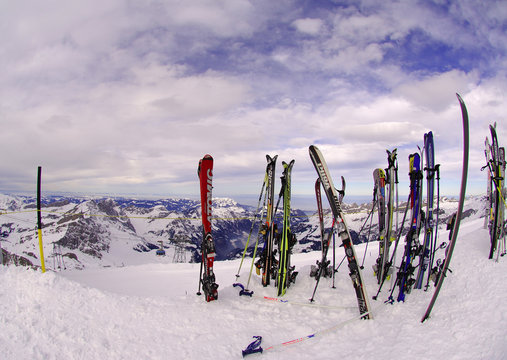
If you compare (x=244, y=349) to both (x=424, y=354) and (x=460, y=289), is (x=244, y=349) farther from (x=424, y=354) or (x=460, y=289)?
(x=460, y=289)

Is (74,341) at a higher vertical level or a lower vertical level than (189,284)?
higher

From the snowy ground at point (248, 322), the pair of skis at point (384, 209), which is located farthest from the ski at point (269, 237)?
the pair of skis at point (384, 209)

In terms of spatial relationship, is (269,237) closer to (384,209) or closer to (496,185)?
(384,209)

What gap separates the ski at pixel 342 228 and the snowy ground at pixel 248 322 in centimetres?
36

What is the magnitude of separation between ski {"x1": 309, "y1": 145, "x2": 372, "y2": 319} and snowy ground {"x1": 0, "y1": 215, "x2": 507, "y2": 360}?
1.18 ft

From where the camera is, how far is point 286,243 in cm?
626

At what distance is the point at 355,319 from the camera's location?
180 inches

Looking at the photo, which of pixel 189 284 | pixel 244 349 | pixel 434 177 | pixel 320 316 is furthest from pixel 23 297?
pixel 434 177

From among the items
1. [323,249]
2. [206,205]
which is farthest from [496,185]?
[206,205]

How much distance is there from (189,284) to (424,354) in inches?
281

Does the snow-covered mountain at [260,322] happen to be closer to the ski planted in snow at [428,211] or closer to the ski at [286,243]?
the ski at [286,243]

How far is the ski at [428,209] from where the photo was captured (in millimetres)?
5441

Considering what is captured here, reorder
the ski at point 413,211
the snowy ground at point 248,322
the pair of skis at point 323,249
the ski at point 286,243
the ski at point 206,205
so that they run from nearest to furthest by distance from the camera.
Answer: the snowy ground at point 248,322
the ski at point 413,211
the ski at point 206,205
the ski at point 286,243
the pair of skis at point 323,249

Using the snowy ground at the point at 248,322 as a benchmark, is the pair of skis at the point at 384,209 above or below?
above
